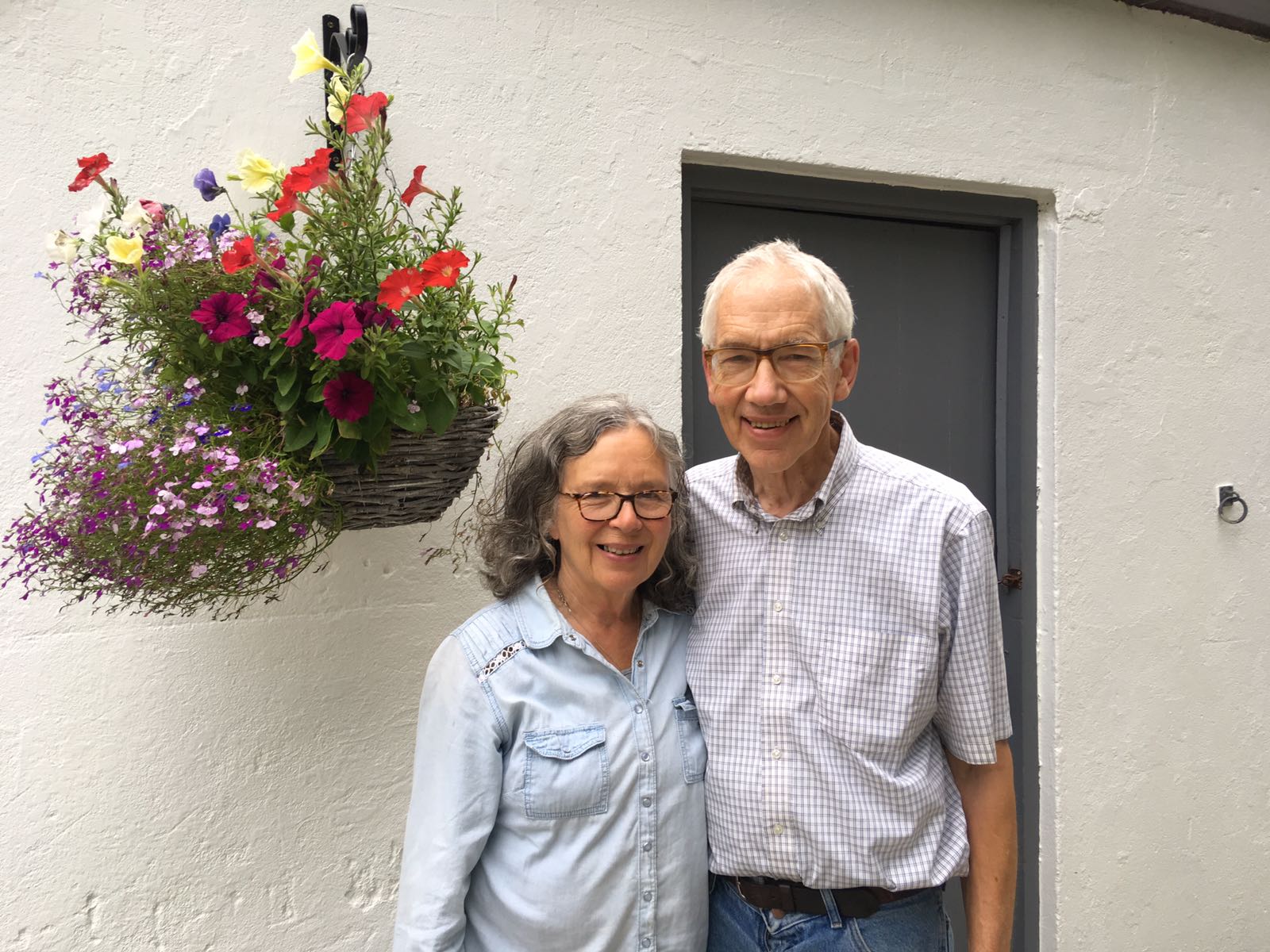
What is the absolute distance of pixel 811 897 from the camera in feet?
5.87

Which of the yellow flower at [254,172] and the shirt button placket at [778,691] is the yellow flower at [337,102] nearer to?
the yellow flower at [254,172]

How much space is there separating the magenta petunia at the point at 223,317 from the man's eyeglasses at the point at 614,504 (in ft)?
1.89

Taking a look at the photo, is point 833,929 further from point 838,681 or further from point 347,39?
point 347,39

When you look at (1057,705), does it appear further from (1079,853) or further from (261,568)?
(261,568)

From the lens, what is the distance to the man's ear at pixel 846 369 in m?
1.83

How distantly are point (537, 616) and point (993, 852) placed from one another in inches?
34.1

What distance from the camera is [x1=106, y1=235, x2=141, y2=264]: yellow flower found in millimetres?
1685

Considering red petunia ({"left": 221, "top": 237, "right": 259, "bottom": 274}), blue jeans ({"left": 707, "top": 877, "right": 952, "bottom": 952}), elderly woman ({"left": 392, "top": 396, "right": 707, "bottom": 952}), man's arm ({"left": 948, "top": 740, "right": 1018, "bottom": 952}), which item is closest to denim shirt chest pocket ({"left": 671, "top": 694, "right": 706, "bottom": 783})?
elderly woman ({"left": 392, "top": 396, "right": 707, "bottom": 952})

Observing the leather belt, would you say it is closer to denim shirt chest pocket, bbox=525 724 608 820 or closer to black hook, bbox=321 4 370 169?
denim shirt chest pocket, bbox=525 724 608 820

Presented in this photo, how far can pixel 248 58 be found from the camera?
88.7 inches

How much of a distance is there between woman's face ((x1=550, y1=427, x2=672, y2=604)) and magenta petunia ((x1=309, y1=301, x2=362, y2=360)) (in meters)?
0.40

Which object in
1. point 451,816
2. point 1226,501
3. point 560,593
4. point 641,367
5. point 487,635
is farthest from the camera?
point 1226,501

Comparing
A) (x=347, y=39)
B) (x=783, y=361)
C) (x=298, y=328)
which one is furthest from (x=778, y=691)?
(x=347, y=39)

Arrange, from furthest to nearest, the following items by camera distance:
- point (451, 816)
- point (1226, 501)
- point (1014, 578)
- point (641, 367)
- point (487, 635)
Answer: point (1226, 501) < point (1014, 578) < point (641, 367) < point (487, 635) < point (451, 816)
